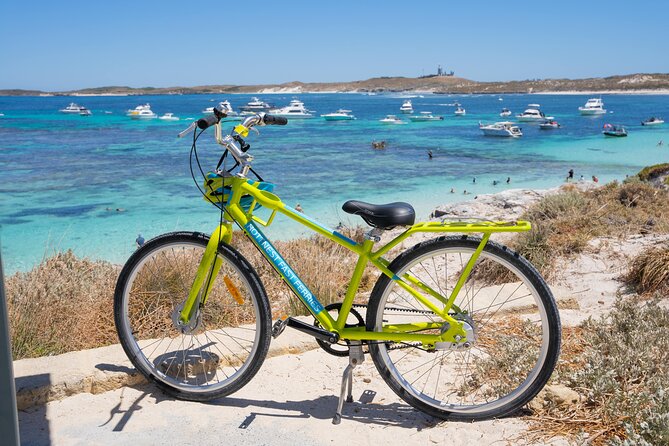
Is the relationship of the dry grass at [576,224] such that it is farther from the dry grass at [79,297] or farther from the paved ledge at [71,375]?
the paved ledge at [71,375]

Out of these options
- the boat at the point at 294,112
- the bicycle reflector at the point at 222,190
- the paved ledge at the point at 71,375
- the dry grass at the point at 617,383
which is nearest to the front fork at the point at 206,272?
the bicycle reflector at the point at 222,190

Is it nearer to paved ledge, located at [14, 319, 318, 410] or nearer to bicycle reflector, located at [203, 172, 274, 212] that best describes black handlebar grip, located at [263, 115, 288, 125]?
bicycle reflector, located at [203, 172, 274, 212]

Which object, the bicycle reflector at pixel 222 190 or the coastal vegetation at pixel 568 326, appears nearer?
the coastal vegetation at pixel 568 326

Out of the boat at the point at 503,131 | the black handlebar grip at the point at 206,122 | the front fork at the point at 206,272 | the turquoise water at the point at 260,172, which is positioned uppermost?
the black handlebar grip at the point at 206,122

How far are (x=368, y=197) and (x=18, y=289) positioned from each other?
1698 centimetres

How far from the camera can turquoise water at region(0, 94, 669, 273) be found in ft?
54.7

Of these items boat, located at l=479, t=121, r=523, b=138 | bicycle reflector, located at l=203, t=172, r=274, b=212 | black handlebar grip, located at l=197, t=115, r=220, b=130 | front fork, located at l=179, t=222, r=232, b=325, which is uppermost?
black handlebar grip, located at l=197, t=115, r=220, b=130

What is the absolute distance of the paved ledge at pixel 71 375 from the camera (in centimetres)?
346

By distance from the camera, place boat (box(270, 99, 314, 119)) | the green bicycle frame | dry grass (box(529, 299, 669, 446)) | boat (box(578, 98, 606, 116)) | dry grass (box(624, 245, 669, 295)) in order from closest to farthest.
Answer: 1. dry grass (box(529, 299, 669, 446))
2. the green bicycle frame
3. dry grass (box(624, 245, 669, 295))
4. boat (box(270, 99, 314, 119))
5. boat (box(578, 98, 606, 116))

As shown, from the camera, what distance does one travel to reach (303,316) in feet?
15.0

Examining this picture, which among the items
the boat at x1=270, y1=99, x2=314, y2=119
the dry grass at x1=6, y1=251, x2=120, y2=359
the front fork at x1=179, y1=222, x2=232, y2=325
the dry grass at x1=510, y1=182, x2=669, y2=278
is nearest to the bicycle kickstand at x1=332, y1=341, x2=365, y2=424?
the front fork at x1=179, y1=222, x2=232, y2=325

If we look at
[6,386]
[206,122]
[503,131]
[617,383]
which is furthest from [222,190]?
[503,131]

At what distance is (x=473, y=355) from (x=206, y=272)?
1.76 metres

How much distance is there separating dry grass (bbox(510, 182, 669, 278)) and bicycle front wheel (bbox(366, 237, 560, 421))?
8.41ft
